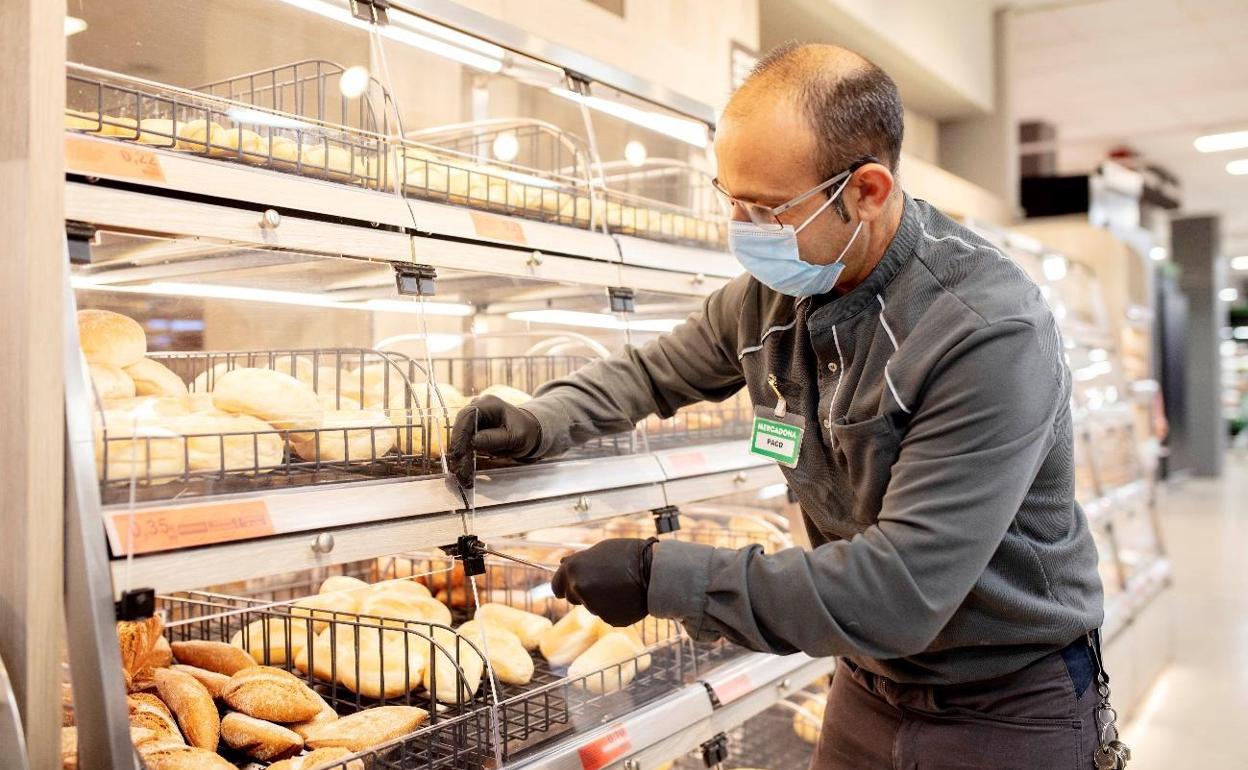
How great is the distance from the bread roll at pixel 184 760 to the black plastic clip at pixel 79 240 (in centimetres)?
65

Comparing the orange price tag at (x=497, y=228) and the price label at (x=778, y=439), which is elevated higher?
the orange price tag at (x=497, y=228)

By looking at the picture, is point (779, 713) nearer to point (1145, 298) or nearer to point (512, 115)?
point (512, 115)

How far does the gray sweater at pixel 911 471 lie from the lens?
4.33 feet

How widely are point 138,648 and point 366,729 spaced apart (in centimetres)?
38

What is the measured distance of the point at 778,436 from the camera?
1687mm

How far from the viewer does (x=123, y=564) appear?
1.16 metres

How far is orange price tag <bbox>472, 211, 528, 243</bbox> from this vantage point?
71.6 inches

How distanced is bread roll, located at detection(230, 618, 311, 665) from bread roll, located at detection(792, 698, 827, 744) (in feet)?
4.65

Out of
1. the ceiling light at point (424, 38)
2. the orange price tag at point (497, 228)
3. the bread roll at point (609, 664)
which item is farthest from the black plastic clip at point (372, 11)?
the bread roll at point (609, 664)

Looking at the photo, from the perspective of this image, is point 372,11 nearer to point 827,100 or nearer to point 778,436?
point 827,100

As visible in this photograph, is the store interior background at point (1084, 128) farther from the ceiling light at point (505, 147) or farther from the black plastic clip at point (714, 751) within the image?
the black plastic clip at point (714, 751)

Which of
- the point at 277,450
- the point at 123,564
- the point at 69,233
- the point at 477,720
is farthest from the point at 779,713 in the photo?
the point at 69,233

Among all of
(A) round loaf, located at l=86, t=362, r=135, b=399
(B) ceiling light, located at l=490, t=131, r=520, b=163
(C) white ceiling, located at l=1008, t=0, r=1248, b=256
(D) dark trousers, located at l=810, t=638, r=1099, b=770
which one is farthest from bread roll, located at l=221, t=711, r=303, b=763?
(C) white ceiling, located at l=1008, t=0, r=1248, b=256

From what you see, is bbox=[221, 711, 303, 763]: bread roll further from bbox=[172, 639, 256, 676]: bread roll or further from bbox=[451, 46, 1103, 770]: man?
bbox=[451, 46, 1103, 770]: man
